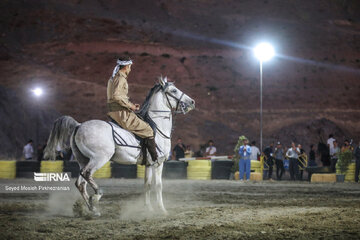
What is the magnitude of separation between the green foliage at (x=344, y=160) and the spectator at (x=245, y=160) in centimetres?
486

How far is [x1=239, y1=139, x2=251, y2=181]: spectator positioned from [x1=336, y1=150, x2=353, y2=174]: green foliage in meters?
4.86

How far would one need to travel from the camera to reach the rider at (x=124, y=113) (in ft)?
34.0

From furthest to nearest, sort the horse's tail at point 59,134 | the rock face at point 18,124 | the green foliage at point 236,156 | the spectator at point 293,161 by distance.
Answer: the rock face at point 18,124 → the spectator at point 293,161 → the green foliage at point 236,156 → the horse's tail at point 59,134

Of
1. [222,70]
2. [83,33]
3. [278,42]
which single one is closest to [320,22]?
[278,42]

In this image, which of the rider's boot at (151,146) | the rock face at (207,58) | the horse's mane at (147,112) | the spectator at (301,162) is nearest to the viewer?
the rider's boot at (151,146)

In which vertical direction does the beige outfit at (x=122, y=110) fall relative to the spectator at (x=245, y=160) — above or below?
above

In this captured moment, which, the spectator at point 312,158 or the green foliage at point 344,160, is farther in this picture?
the spectator at point 312,158

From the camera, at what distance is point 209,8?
100 meters

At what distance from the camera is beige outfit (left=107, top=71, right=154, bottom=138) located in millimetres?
10359

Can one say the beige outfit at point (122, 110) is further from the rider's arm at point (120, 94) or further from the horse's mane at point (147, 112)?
the horse's mane at point (147, 112)

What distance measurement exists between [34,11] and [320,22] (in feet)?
185

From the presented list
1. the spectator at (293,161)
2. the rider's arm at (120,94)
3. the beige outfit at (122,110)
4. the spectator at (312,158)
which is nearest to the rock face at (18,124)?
the spectator at (312,158)

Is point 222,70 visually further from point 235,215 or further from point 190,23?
point 235,215

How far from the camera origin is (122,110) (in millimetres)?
10477
